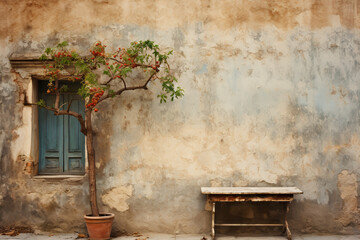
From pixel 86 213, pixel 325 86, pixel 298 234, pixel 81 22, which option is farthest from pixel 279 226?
pixel 81 22

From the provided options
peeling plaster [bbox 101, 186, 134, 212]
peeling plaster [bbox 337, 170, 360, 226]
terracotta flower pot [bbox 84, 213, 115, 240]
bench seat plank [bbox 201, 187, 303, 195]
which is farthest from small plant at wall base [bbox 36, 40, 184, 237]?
peeling plaster [bbox 337, 170, 360, 226]

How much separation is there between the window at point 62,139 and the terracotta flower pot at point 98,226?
1.04 metres

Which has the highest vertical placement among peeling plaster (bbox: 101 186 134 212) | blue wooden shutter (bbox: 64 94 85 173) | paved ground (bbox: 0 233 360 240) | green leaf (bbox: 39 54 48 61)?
green leaf (bbox: 39 54 48 61)

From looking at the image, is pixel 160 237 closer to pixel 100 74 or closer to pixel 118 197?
pixel 118 197

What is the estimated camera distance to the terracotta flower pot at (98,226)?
6.18 meters

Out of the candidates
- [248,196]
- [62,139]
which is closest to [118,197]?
[62,139]

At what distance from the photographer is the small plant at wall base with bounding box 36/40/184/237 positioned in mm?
6253

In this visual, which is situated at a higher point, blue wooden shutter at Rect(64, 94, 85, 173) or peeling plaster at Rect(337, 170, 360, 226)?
blue wooden shutter at Rect(64, 94, 85, 173)

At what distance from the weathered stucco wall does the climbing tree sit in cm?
20

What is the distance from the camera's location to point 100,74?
267 inches

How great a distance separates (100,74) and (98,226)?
7.35 ft

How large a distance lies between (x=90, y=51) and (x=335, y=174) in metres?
4.02

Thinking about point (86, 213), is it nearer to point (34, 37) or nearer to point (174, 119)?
point (174, 119)

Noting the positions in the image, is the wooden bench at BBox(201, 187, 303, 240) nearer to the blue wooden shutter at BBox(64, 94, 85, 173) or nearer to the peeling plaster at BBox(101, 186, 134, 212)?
the peeling plaster at BBox(101, 186, 134, 212)
